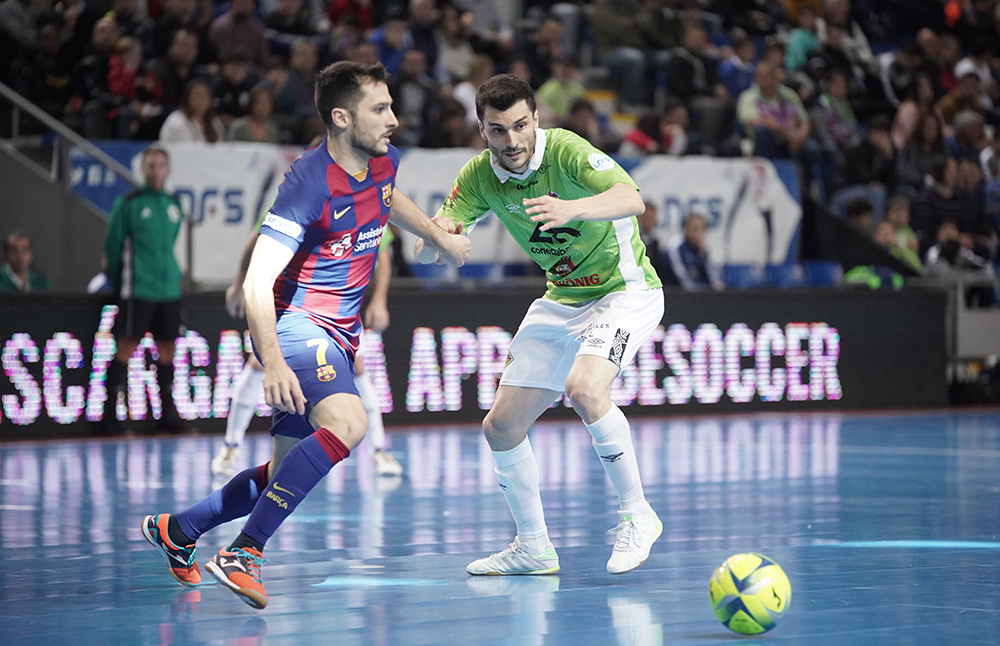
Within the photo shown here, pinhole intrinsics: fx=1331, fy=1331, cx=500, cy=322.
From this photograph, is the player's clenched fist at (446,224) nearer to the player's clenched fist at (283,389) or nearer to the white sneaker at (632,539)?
the player's clenched fist at (283,389)

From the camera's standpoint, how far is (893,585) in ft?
17.5

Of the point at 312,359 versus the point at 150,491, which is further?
the point at 150,491

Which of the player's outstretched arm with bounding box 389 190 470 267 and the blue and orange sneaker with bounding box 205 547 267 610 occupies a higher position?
the player's outstretched arm with bounding box 389 190 470 267

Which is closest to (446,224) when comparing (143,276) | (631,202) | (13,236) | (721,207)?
(631,202)

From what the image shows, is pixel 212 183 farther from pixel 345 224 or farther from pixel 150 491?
pixel 345 224

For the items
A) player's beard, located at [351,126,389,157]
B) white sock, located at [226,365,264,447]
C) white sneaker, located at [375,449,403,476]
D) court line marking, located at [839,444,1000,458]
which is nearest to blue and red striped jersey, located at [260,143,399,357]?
player's beard, located at [351,126,389,157]

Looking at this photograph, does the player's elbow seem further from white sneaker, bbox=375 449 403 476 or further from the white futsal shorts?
white sneaker, bbox=375 449 403 476

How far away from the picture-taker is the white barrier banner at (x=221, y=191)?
13.3 metres

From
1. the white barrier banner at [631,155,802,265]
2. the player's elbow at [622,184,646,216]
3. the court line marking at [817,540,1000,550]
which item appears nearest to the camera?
the player's elbow at [622,184,646,216]

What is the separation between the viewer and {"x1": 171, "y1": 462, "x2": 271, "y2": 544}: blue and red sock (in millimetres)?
5375

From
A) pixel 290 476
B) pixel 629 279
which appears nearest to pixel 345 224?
pixel 290 476

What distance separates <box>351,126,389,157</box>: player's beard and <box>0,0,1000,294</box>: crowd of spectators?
8.55 metres

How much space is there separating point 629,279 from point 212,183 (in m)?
8.15

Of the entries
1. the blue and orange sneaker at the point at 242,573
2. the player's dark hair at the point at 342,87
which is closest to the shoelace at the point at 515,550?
the blue and orange sneaker at the point at 242,573
